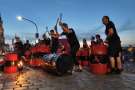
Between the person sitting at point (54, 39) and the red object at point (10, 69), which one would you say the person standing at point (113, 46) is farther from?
the red object at point (10, 69)

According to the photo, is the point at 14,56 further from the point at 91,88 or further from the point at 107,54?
the point at 91,88

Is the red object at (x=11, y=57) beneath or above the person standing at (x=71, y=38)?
beneath

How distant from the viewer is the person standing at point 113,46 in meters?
12.1

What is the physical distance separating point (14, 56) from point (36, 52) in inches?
146

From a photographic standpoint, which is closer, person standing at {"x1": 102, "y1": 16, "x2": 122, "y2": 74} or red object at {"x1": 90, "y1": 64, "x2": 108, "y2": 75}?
person standing at {"x1": 102, "y1": 16, "x2": 122, "y2": 74}

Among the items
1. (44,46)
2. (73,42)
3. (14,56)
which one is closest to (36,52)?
(44,46)

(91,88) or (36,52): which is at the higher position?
(36,52)

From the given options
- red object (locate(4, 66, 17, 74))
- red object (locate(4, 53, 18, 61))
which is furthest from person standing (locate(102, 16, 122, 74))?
red object (locate(4, 66, 17, 74))

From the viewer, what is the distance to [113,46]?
12.1m

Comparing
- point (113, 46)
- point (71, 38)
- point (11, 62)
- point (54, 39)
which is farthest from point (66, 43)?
point (11, 62)

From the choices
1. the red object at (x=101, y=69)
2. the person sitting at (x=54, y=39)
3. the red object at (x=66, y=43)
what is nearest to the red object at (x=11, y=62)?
the person sitting at (x=54, y=39)

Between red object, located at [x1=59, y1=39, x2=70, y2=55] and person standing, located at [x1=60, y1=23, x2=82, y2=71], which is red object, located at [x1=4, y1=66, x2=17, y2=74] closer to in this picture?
person standing, located at [x1=60, y1=23, x2=82, y2=71]

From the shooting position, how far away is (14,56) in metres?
15.0

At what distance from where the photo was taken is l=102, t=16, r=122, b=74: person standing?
→ 12062 mm
